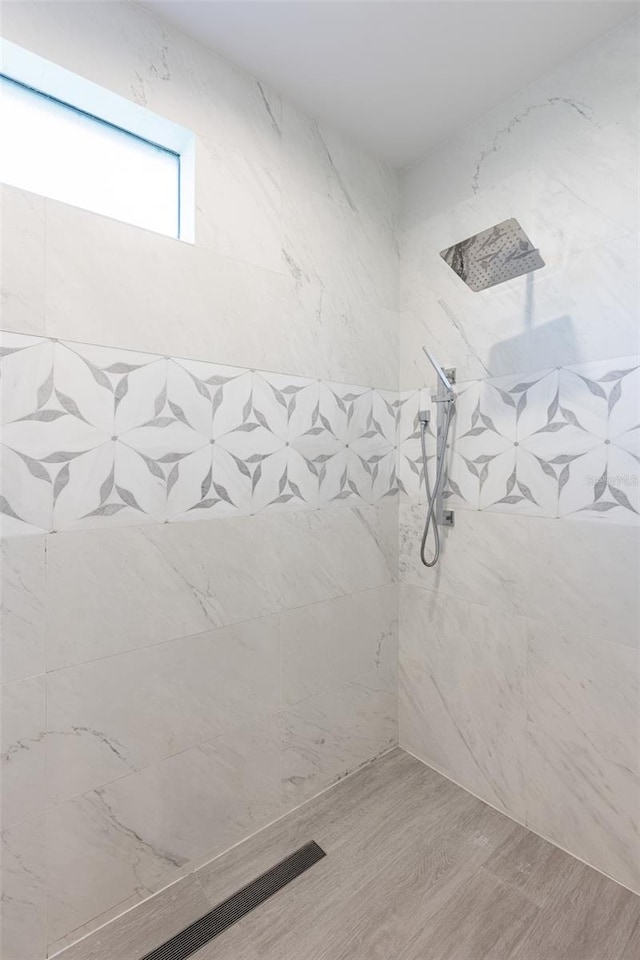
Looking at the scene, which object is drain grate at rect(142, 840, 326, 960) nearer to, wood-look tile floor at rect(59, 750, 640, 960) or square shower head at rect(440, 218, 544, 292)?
wood-look tile floor at rect(59, 750, 640, 960)

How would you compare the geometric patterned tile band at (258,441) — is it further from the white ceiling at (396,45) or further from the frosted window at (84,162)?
the white ceiling at (396,45)

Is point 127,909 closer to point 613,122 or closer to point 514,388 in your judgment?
point 514,388

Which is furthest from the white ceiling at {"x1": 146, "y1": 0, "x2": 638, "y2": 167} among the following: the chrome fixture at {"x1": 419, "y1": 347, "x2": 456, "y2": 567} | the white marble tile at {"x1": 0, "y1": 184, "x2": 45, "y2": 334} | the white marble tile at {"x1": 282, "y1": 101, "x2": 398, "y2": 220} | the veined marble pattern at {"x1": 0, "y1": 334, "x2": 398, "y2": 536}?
the veined marble pattern at {"x1": 0, "y1": 334, "x2": 398, "y2": 536}

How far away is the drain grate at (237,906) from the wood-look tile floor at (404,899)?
22 mm

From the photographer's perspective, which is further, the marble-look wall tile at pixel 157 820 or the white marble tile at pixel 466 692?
the white marble tile at pixel 466 692

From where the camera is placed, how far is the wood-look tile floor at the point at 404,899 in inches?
46.1

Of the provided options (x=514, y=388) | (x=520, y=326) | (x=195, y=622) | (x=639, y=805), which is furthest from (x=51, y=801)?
(x=520, y=326)

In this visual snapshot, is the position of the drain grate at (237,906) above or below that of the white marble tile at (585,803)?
below

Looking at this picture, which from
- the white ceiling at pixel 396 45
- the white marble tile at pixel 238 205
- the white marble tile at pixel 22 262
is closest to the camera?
the white marble tile at pixel 22 262

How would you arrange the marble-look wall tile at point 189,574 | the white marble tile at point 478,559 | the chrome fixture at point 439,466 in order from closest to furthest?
the marble-look wall tile at point 189,574 → the white marble tile at point 478,559 → the chrome fixture at point 439,466

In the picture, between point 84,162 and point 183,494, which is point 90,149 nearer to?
point 84,162

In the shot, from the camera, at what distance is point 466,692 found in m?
1.76

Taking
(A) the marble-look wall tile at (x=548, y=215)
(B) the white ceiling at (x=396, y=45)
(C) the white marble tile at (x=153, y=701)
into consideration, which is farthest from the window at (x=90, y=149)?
(C) the white marble tile at (x=153, y=701)

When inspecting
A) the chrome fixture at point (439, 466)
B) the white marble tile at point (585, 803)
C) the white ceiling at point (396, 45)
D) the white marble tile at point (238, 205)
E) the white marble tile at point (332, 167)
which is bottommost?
the white marble tile at point (585, 803)
